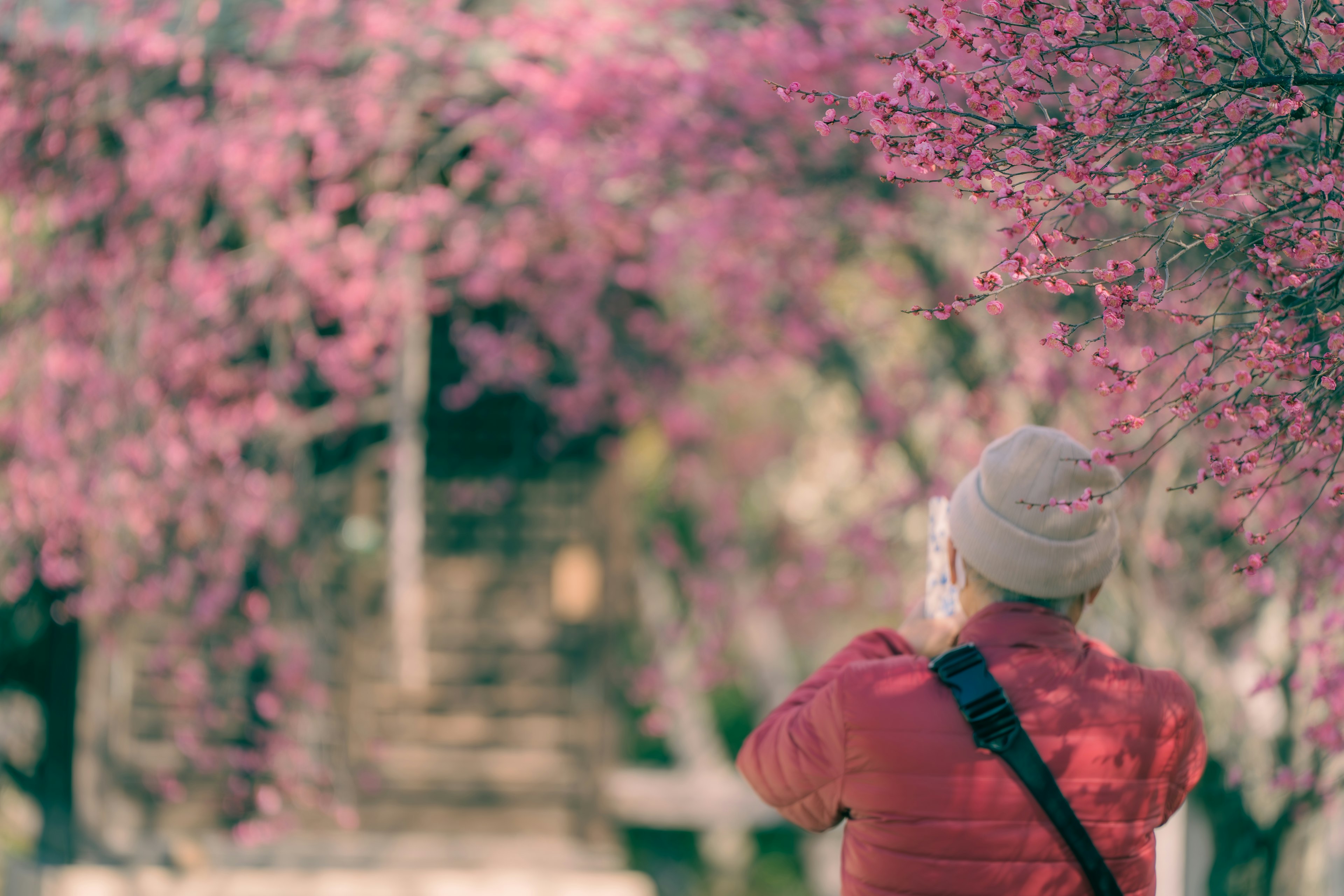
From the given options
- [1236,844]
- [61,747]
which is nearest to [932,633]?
[1236,844]

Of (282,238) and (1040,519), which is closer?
(1040,519)

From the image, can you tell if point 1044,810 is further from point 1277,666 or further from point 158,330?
point 158,330

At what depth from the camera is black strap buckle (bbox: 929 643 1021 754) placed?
5.69 ft

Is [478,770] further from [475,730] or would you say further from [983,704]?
[983,704]

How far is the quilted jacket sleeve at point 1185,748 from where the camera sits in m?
1.86

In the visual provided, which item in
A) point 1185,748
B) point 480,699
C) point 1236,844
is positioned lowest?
point 480,699

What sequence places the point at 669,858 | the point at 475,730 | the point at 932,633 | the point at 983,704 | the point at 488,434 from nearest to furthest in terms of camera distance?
1. the point at 983,704
2. the point at 932,633
3. the point at 475,730
4. the point at 488,434
5. the point at 669,858

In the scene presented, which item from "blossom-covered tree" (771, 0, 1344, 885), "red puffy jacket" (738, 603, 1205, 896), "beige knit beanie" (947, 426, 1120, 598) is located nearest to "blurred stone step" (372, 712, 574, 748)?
"red puffy jacket" (738, 603, 1205, 896)

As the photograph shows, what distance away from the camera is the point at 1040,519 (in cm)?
186

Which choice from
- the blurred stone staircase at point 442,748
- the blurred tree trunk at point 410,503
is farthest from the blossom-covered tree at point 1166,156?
the blurred stone staircase at point 442,748

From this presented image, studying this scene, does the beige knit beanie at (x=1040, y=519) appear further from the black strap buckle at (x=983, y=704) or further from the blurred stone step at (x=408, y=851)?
the blurred stone step at (x=408, y=851)

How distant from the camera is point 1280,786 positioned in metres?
3.44

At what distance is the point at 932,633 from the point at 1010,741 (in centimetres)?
29

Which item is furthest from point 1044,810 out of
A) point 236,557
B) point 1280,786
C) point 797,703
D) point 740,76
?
point 236,557
